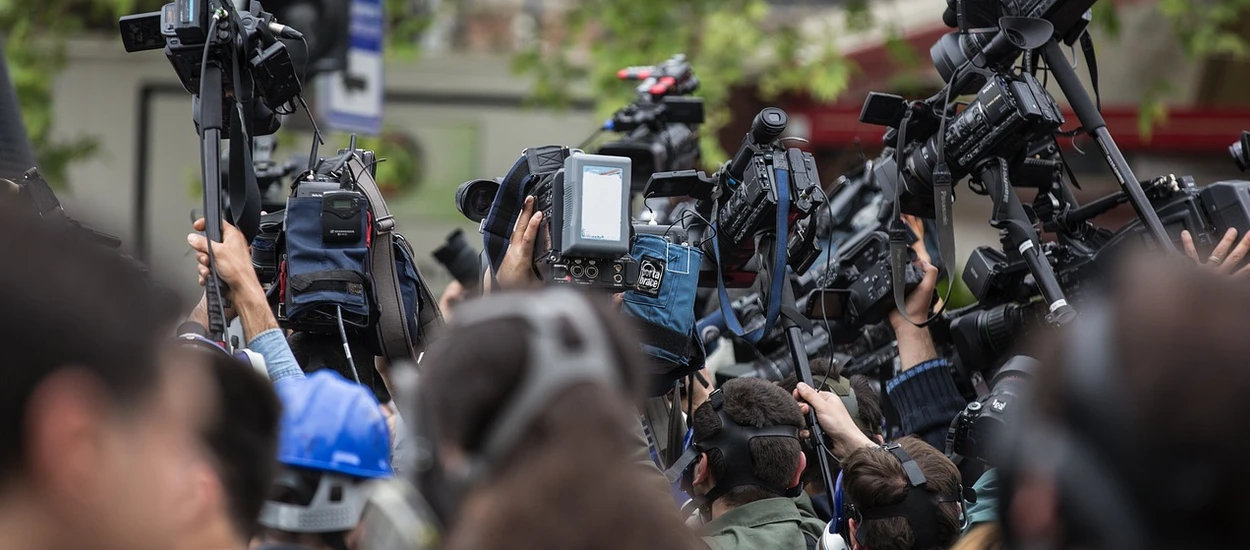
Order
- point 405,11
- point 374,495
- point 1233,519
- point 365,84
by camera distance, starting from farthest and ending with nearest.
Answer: point 405,11 → point 365,84 → point 374,495 → point 1233,519

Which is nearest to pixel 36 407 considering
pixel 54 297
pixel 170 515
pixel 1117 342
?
pixel 54 297

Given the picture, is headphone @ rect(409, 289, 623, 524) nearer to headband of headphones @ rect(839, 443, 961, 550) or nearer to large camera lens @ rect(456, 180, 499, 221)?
headband of headphones @ rect(839, 443, 961, 550)

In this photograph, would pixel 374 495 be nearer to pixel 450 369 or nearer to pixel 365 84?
pixel 450 369

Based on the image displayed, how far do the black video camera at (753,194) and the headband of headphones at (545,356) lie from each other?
2.53m

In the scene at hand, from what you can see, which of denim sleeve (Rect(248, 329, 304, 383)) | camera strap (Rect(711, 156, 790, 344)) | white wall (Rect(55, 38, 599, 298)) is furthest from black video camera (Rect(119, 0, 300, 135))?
white wall (Rect(55, 38, 599, 298))

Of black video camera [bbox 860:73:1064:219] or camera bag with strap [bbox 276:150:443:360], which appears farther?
black video camera [bbox 860:73:1064:219]

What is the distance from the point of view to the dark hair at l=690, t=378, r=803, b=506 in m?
4.16

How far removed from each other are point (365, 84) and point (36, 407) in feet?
23.3

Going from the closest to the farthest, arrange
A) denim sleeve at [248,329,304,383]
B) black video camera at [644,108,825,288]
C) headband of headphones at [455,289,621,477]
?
headband of headphones at [455,289,621,477], denim sleeve at [248,329,304,383], black video camera at [644,108,825,288]

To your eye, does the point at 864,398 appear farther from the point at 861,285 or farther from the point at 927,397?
the point at 861,285

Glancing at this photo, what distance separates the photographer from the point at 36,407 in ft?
5.19

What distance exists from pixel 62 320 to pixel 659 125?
4825 millimetres

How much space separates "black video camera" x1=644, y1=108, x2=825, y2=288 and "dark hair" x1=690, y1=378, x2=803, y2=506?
0.44 meters

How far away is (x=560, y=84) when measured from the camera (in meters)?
11.5
